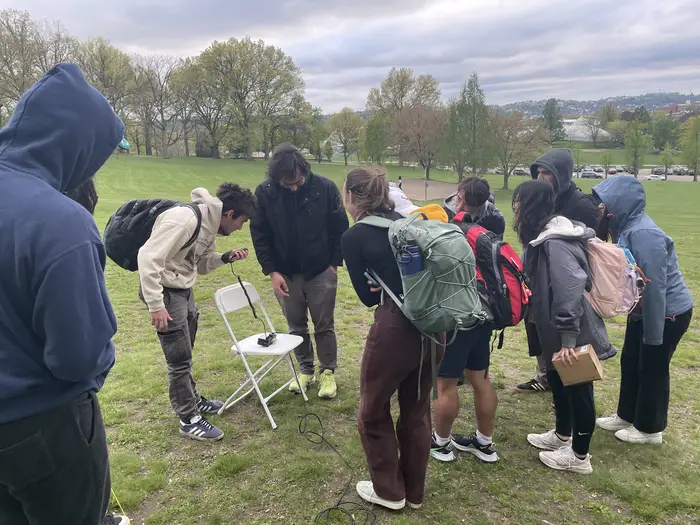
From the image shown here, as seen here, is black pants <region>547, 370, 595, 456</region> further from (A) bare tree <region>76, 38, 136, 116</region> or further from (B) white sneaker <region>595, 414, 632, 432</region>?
(A) bare tree <region>76, 38, 136, 116</region>

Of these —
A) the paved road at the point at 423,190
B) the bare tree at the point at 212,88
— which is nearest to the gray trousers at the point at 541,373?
the paved road at the point at 423,190

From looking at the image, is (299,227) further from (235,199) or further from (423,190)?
(423,190)

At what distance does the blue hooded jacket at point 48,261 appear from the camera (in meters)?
1.49

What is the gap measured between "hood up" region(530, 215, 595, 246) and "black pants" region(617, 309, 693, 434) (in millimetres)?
1075

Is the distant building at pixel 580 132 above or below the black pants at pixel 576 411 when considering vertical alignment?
above

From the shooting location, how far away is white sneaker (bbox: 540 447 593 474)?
3.37 meters

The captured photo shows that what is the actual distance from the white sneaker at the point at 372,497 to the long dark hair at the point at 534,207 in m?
1.93

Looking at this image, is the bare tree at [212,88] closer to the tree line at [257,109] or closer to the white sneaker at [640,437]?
the tree line at [257,109]

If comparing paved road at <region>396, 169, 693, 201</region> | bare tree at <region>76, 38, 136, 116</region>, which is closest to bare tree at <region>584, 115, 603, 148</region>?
paved road at <region>396, 169, 693, 201</region>

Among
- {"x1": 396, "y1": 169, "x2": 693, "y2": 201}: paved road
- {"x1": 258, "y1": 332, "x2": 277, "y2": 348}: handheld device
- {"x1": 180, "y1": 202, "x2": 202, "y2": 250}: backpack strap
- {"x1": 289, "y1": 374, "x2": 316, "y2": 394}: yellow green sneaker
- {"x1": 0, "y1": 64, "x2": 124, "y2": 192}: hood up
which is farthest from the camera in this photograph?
{"x1": 396, "y1": 169, "x2": 693, "y2": 201}: paved road

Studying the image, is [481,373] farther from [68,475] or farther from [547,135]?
[547,135]

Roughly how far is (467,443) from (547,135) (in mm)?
49032

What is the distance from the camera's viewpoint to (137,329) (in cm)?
630

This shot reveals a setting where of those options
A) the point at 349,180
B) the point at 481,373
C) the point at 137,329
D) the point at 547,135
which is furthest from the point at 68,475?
the point at 547,135
